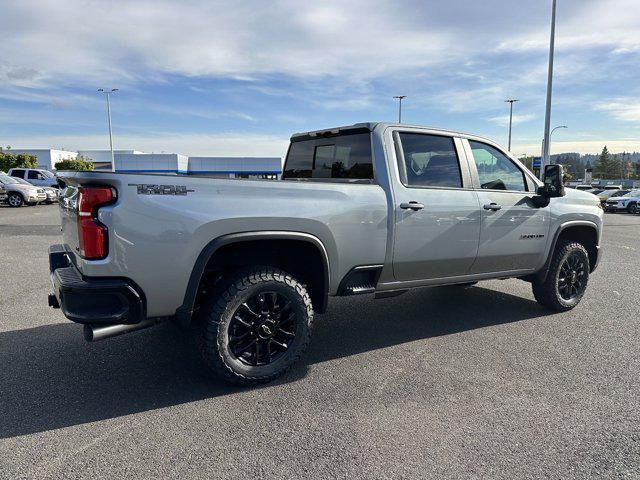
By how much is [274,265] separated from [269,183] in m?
0.70

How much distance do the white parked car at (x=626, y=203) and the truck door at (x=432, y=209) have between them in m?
26.0

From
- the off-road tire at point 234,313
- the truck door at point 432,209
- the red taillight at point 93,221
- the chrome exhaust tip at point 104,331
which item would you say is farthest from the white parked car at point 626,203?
the red taillight at point 93,221

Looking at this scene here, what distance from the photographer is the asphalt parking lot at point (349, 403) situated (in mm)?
2531

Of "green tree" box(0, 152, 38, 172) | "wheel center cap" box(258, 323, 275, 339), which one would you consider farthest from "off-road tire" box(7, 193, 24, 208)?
"green tree" box(0, 152, 38, 172)

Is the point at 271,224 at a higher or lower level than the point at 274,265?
higher

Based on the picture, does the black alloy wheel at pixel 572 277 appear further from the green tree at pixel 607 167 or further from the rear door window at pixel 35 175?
the green tree at pixel 607 167

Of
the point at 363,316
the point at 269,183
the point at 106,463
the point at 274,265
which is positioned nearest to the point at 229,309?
the point at 274,265

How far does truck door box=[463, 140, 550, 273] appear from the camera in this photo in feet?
14.8

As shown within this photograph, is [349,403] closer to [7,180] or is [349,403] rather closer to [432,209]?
[432,209]

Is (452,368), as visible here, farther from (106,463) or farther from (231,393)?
(106,463)

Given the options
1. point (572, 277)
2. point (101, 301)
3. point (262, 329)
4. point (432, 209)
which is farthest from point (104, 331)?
point (572, 277)

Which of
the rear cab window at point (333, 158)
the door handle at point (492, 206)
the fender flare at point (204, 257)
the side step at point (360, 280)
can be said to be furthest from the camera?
the door handle at point (492, 206)

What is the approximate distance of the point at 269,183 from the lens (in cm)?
330

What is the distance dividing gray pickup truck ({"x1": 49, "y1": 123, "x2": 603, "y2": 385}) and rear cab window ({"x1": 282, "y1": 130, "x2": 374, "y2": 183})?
0.06 feet
